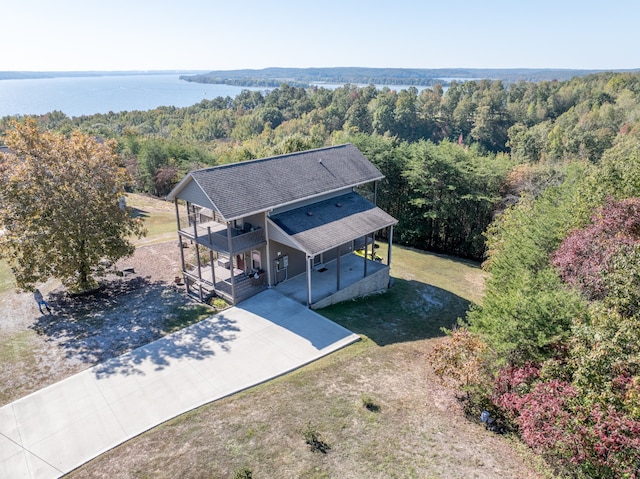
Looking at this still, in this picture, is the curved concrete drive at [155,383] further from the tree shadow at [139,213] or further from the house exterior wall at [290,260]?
the tree shadow at [139,213]

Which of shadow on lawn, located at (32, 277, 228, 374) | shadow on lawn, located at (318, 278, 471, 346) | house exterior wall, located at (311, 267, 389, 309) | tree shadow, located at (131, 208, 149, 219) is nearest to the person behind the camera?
shadow on lawn, located at (32, 277, 228, 374)

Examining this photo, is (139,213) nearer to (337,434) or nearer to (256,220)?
(256,220)

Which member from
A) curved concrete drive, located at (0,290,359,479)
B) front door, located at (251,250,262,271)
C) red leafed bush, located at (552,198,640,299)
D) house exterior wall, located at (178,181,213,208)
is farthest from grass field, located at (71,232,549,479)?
house exterior wall, located at (178,181,213,208)

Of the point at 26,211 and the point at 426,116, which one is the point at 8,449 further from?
the point at 426,116

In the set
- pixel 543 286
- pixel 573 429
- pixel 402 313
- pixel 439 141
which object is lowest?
pixel 402 313

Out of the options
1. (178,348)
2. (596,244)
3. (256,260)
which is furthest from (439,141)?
(178,348)

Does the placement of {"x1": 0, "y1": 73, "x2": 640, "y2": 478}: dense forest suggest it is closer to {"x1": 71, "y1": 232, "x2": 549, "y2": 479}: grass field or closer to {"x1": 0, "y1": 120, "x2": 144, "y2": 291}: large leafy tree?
{"x1": 71, "y1": 232, "x2": 549, "y2": 479}: grass field

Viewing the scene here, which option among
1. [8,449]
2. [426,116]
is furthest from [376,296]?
[426,116]

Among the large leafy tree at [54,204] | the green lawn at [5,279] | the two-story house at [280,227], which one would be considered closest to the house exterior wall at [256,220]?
the two-story house at [280,227]
